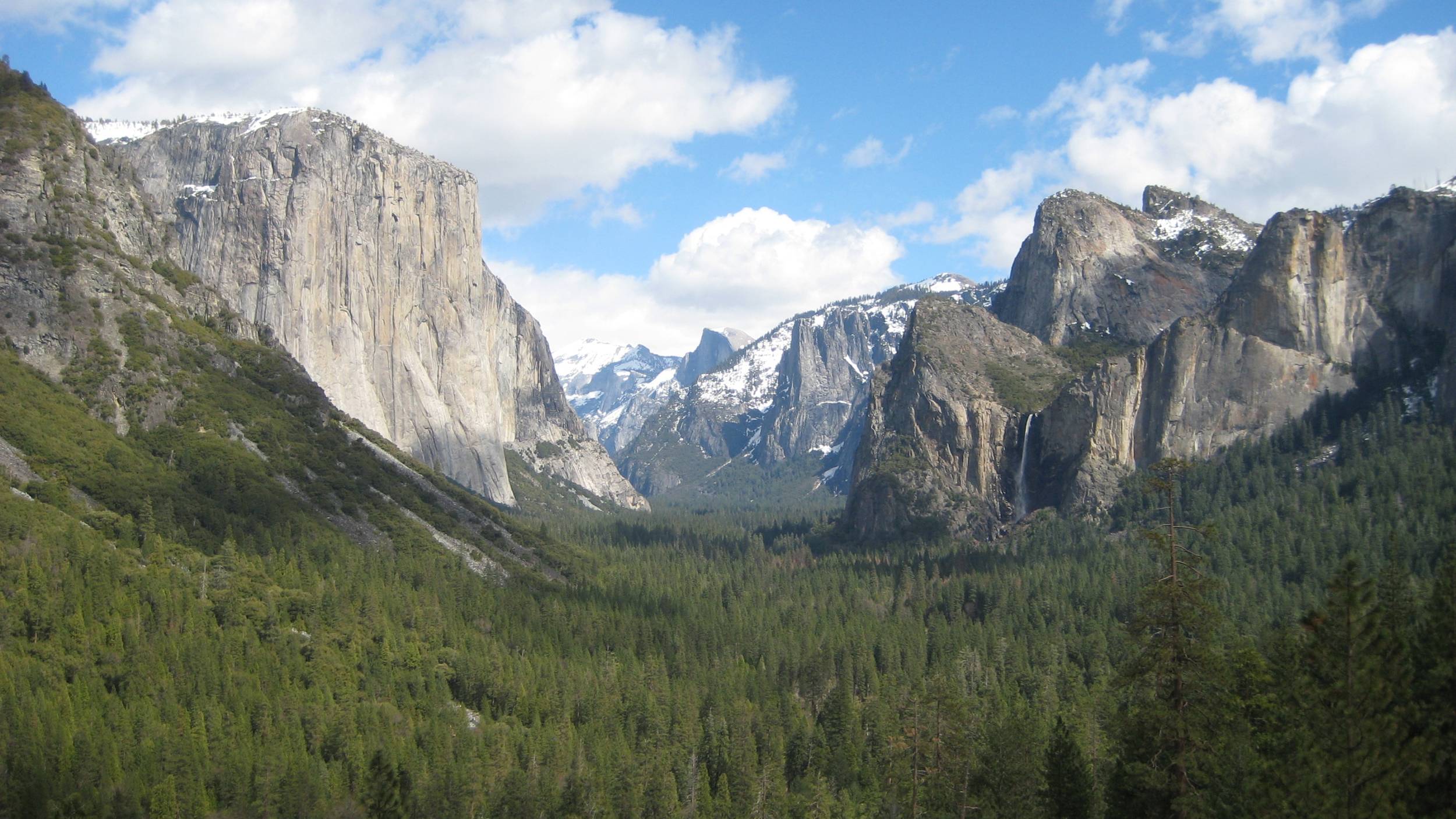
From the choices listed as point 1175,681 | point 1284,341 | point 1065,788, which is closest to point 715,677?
point 1065,788

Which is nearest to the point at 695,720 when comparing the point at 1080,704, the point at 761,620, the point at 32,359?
the point at 1080,704

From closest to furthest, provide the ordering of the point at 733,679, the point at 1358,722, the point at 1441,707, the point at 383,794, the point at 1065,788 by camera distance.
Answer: the point at 1358,722
the point at 1441,707
the point at 1065,788
the point at 383,794
the point at 733,679

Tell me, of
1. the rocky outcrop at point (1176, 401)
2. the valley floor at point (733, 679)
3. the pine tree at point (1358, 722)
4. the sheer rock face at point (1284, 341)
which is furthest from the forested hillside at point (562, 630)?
the sheer rock face at point (1284, 341)

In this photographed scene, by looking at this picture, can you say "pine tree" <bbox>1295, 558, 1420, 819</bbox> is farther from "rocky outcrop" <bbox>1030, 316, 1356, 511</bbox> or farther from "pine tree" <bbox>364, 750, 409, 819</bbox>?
"rocky outcrop" <bbox>1030, 316, 1356, 511</bbox>

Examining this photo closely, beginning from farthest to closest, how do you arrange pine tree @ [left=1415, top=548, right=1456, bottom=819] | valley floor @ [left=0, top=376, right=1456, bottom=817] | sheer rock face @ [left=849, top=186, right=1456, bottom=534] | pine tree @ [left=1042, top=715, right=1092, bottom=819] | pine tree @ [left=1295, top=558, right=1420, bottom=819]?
sheer rock face @ [left=849, top=186, right=1456, bottom=534] → pine tree @ [left=1042, top=715, right=1092, bottom=819] → valley floor @ [left=0, top=376, right=1456, bottom=817] → pine tree @ [left=1415, top=548, right=1456, bottom=819] → pine tree @ [left=1295, top=558, right=1420, bottom=819]

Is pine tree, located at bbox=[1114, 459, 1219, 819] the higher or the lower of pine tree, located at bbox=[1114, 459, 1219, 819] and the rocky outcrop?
the lower

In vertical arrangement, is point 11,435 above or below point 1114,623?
above

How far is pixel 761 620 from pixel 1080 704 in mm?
47965

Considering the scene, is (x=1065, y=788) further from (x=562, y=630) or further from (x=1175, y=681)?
(x=562, y=630)

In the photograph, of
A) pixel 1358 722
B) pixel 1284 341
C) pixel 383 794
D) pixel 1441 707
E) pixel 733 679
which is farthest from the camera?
pixel 1284 341

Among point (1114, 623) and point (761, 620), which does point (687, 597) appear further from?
point (1114, 623)

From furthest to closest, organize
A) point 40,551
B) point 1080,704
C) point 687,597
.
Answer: point 687,597 < point 1080,704 < point 40,551

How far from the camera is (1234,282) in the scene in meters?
192

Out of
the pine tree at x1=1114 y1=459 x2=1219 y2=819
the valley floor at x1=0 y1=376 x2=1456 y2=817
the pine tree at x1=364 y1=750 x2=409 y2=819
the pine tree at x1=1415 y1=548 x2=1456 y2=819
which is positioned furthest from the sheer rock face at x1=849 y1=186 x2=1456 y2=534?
the pine tree at x1=1114 y1=459 x2=1219 y2=819
